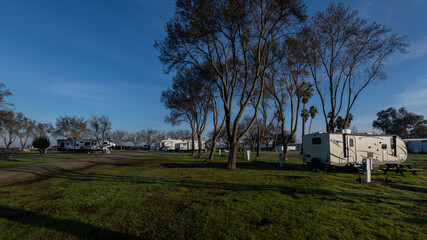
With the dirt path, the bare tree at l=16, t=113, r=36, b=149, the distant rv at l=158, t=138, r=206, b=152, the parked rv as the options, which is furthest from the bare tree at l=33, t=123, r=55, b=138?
the parked rv

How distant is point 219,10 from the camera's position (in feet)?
47.7

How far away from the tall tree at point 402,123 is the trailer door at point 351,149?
87.0 metres

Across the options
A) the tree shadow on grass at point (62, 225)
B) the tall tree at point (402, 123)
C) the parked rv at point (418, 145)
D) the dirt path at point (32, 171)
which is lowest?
the dirt path at point (32, 171)

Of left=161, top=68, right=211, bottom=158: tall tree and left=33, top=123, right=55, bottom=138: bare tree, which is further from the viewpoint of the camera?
left=33, top=123, right=55, bottom=138: bare tree

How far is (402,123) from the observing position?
81.3 meters

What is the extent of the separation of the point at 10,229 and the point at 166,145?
2096 inches

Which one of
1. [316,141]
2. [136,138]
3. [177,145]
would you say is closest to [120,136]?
[136,138]

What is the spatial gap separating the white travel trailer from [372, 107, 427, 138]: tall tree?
84097 millimetres

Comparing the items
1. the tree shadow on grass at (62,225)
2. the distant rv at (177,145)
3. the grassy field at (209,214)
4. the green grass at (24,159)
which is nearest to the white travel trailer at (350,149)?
the grassy field at (209,214)

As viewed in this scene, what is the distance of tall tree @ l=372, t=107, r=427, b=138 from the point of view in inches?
3100

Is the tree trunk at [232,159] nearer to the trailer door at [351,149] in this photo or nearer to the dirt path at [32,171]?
the trailer door at [351,149]

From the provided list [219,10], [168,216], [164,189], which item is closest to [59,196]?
[164,189]

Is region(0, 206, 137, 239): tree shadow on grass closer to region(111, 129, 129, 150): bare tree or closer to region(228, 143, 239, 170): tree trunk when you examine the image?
region(228, 143, 239, 170): tree trunk

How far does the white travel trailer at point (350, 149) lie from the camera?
1450cm
